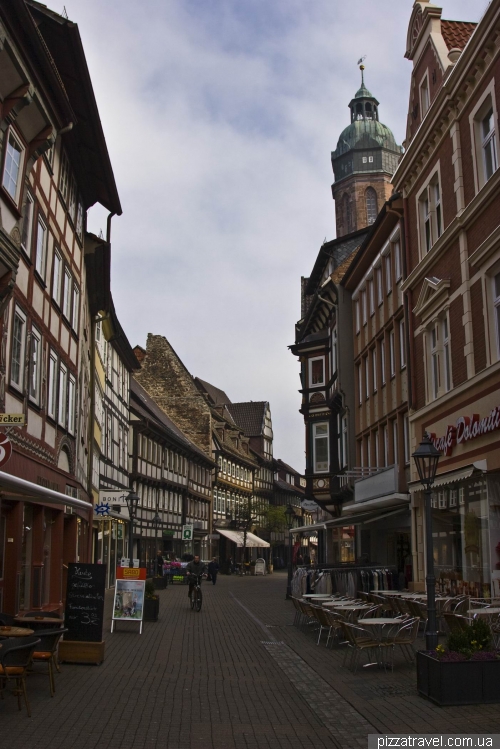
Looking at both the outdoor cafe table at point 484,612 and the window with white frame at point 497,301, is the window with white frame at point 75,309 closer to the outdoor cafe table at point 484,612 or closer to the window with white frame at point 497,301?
the window with white frame at point 497,301

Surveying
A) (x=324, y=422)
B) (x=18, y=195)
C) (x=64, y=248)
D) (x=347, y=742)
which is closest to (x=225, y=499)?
(x=324, y=422)

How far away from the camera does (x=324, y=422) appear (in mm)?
38688

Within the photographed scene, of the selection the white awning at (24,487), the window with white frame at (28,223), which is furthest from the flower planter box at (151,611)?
the window with white frame at (28,223)

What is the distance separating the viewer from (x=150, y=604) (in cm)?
2081

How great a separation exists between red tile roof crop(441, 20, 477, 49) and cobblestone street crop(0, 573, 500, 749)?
590 inches

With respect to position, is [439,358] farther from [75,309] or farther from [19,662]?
[19,662]

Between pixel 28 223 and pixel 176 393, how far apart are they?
50742 mm

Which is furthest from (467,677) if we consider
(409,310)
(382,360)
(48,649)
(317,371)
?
(317,371)

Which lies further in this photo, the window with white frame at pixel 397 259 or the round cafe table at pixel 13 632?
the window with white frame at pixel 397 259

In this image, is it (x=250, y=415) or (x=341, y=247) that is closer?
(x=341, y=247)

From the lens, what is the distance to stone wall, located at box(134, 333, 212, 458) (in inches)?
2653

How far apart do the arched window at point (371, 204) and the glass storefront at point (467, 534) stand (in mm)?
61719

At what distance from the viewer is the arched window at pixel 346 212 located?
263 ft

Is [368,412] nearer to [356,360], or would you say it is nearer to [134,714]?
[356,360]
